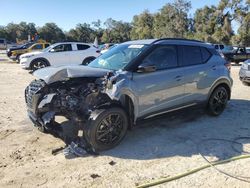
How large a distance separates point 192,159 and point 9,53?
2562 cm

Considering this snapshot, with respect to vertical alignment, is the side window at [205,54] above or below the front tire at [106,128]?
above

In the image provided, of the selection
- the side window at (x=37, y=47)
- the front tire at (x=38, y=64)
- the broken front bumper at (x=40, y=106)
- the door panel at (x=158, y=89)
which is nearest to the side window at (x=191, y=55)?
the door panel at (x=158, y=89)

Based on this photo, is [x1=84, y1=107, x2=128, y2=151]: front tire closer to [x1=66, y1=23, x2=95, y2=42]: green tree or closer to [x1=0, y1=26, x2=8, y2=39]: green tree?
[x1=0, y1=26, x2=8, y2=39]: green tree

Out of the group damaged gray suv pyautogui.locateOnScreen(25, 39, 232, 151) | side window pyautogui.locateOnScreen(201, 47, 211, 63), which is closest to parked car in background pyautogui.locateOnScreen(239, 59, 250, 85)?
side window pyautogui.locateOnScreen(201, 47, 211, 63)

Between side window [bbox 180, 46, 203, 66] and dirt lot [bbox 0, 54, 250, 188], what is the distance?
1.30 meters

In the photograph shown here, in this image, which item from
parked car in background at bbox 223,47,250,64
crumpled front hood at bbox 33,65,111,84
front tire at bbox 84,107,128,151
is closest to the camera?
front tire at bbox 84,107,128,151

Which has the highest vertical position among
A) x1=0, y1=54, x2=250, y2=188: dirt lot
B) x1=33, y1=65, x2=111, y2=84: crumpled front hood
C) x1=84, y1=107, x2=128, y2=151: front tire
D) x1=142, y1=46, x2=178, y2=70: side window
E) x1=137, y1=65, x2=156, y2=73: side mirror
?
x1=142, y1=46, x2=178, y2=70: side window

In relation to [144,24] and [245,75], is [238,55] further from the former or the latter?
[144,24]

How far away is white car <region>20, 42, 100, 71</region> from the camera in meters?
16.6

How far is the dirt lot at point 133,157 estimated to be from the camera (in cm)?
414

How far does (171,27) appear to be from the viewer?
2510 inches

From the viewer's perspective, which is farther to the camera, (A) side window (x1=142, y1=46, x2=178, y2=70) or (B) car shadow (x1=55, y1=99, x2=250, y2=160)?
(A) side window (x1=142, y1=46, x2=178, y2=70)

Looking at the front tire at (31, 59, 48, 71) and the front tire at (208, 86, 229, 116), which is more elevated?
the front tire at (31, 59, 48, 71)

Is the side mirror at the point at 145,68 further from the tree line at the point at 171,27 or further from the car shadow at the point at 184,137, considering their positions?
the tree line at the point at 171,27
